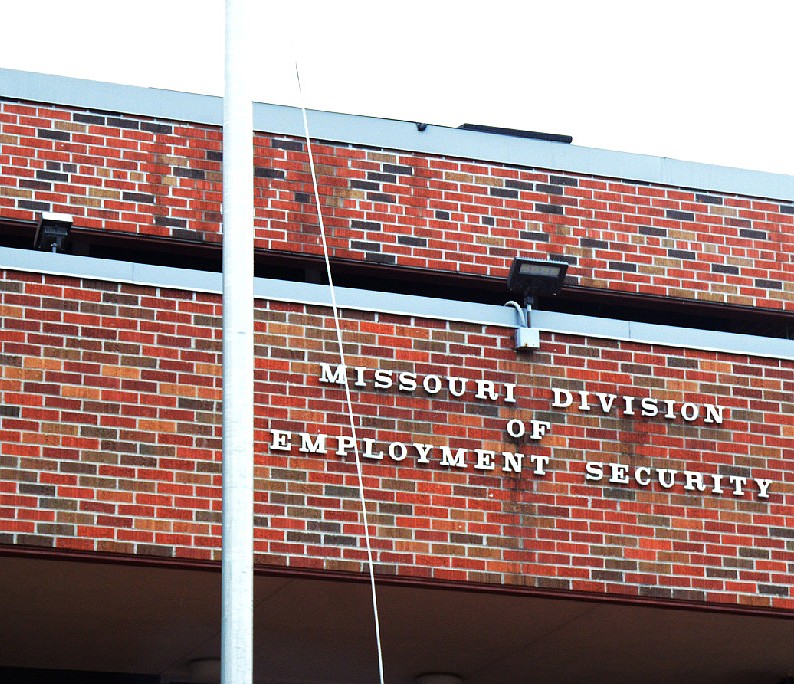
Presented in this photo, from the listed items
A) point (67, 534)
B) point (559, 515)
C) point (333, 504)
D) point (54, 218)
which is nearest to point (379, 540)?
point (333, 504)

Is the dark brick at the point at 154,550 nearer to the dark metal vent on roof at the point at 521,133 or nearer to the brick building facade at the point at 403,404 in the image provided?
the brick building facade at the point at 403,404

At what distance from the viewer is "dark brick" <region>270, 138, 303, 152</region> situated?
12258mm

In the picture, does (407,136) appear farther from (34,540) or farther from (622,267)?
(34,540)

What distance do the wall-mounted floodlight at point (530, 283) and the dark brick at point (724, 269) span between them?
1784 mm

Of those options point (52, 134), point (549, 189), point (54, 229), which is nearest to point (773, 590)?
point (549, 189)

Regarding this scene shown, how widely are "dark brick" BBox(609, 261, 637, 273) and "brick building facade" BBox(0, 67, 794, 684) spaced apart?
74mm

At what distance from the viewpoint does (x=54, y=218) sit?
36.3ft

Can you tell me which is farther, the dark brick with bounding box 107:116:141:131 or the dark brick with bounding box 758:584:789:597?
the dark brick with bounding box 107:116:141:131

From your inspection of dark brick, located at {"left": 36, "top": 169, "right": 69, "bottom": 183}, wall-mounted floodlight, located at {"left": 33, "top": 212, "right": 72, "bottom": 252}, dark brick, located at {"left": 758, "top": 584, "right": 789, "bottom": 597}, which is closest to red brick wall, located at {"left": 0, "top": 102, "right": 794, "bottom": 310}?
dark brick, located at {"left": 36, "top": 169, "right": 69, "bottom": 183}

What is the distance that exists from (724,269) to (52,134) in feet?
17.0

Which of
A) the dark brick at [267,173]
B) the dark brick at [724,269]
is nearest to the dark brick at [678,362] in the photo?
the dark brick at [724,269]

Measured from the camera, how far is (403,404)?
1111 centimetres

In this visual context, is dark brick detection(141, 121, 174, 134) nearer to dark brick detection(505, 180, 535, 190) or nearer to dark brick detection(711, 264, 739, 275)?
dark brick detection(505, 180, 535, 190)

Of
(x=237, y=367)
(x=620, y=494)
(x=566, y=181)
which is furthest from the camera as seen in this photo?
(x=566, y=181)
